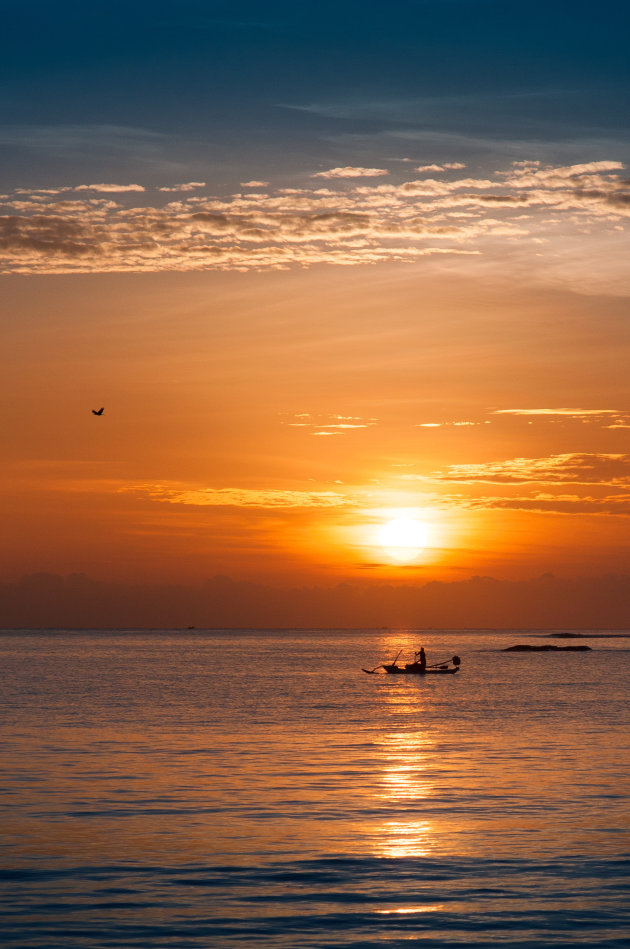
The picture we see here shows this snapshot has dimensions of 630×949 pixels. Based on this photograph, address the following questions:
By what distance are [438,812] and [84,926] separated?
51.4 feet

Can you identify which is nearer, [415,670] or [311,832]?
[311,832]

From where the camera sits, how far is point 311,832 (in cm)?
3369

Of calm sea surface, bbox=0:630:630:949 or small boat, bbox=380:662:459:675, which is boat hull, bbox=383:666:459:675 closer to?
small boat, bbox=380:662:459:675

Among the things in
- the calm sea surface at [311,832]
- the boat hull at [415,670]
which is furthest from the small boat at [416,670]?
the calm sea surface at [311,832]

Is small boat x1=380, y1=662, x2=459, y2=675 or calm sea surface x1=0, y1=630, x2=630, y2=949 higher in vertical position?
calm sea surface x1=0, y1=630, x2=630, y2=949

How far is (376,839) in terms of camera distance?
32.5 metres

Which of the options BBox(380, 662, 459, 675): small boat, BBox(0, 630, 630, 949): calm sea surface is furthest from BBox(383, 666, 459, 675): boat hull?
BBox(0, 630, 630, 949): calm sea surface

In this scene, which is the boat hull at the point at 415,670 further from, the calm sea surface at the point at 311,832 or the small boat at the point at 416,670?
the calm sea surface at the point at 311,832

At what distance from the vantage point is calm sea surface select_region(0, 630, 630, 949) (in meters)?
24.3

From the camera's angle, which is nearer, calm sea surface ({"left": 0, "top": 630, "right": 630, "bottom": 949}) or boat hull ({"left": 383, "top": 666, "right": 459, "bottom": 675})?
calm sea surface ({"left": 0, "top": 630, "right": 630, "bottom": 949})

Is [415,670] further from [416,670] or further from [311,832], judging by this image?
[311,832]

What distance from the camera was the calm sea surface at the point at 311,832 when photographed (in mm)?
24328

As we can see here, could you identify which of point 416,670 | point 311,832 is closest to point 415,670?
point 416,670

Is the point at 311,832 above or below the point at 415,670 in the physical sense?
above
